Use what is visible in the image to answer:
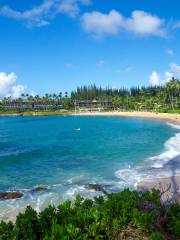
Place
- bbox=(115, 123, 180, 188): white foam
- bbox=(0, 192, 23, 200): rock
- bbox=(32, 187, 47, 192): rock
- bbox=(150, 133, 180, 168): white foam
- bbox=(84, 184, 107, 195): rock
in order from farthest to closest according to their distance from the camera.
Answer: bbox=(150, 133, 180, 168): white foam
bbox=(115, 123, 180, 188): white foam
bbox=(32, 187, 47, 192): rock
bbox=(84, 184, 107, 195): rock
bbox=(0, 192, 23, 200): rock

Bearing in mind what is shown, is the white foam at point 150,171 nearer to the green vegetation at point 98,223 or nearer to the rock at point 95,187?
the rock at point 95,187

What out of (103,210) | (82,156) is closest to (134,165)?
(82,156)

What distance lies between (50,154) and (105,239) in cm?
3683

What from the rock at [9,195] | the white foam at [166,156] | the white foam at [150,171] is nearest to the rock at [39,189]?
the rock at [9,195]

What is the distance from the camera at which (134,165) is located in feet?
117

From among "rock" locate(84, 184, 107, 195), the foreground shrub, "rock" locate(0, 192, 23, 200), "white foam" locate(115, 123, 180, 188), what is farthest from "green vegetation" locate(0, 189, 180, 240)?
"white foam" locate(115, 123, 180, 188)

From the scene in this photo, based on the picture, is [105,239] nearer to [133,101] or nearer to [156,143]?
[156,143]

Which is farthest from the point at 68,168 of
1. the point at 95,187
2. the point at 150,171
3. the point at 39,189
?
the point at 95,187

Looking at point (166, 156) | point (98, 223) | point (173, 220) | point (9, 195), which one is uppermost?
point (98, 223)

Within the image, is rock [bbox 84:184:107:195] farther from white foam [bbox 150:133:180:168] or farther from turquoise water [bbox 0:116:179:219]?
white foam [bbox 150:133:180:168]

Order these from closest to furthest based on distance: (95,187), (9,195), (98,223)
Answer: (98,223), (9,195), (95,187)

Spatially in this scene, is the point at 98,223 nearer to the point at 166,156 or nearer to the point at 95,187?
the point at 95,187

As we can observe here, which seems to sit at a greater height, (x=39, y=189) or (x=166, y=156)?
(x=39, y=189)

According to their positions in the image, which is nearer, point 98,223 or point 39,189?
point 98,223
